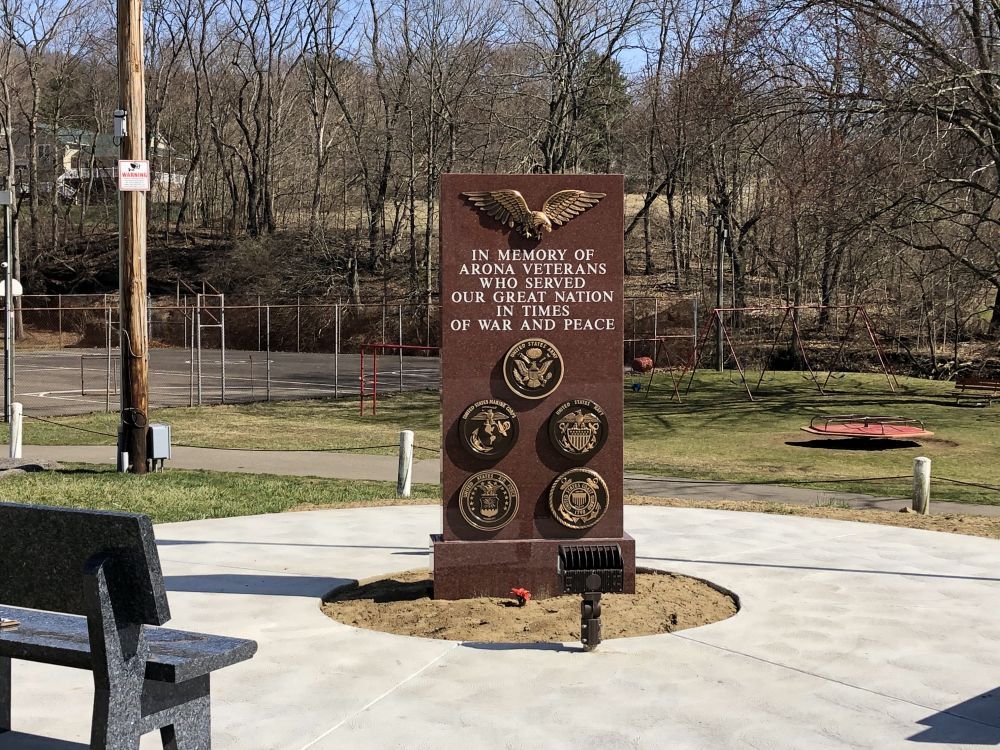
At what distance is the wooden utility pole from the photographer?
14992 mm

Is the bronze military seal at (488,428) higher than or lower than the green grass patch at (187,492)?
higher

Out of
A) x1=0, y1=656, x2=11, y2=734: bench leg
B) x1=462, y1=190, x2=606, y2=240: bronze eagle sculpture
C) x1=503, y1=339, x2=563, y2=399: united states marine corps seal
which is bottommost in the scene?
x1=0, y1=656, x2=11, y2=734: bench leg

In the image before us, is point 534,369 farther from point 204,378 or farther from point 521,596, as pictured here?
point 204,378

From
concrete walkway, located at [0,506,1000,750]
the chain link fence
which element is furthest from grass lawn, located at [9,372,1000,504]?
concrete walkway, located at [0,506,1000,750]

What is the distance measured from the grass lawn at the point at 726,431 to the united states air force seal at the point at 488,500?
896 centimetres

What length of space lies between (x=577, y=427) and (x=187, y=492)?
664 cm

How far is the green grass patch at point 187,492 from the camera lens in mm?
12172

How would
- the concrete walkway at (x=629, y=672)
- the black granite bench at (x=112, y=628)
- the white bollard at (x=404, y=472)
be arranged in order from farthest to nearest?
1. the white bollard at (x=404, y=472)
2. the concrete walkway at (x=629, y=672)
3. the black granite bench at (x=112, y=628)

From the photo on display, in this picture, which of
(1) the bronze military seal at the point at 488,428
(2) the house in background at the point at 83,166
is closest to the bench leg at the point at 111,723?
(1) the bronze military seal at the point at 488,428

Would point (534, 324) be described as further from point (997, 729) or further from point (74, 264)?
point (74, 264)

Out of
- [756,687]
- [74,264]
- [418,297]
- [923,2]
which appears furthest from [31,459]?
[74,264]

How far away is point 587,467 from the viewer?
802 centimetres

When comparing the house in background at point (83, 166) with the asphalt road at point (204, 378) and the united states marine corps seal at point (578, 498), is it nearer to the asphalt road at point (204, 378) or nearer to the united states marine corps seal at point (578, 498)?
the asphalt road at point (204, 378)

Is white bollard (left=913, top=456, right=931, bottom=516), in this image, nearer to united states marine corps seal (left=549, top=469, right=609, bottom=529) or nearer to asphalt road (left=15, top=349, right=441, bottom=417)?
united states marine corps seal (left=549, top=469, right=609, bottom=529)
